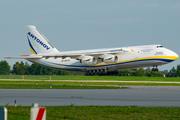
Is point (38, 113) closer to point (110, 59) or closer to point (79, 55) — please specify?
point (110, 59)

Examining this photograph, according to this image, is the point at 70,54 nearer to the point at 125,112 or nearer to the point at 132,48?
the point at 132,48

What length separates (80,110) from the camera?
1357cm

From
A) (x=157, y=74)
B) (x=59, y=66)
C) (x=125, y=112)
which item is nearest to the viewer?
(x=125, y=112)

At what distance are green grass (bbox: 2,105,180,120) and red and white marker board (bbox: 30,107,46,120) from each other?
5245 mm

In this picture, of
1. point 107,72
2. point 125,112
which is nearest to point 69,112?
point 125,112

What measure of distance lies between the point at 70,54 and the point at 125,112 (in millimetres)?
37517

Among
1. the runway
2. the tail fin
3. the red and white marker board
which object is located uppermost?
the tail fin

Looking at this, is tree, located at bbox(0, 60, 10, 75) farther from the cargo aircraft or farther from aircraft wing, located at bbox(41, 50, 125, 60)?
aircraft wing, located at bbox(41, 50, 125, 60)

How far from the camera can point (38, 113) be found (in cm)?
607

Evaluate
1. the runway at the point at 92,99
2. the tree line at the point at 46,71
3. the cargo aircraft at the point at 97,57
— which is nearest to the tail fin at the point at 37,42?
the cargo aircraft at the point at 97,57

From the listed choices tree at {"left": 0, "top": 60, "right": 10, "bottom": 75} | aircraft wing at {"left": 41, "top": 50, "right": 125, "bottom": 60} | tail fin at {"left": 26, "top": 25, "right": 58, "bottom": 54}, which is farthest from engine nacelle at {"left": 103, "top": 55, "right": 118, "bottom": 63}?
tree at {"left": 0, "top": 60, "right": 10, "bottom": 75}

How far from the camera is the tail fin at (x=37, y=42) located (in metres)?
54.9

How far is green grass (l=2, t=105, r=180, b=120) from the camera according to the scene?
11.6 m

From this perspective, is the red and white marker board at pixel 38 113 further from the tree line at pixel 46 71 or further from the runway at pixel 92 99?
the tree line at pixel 46 71
